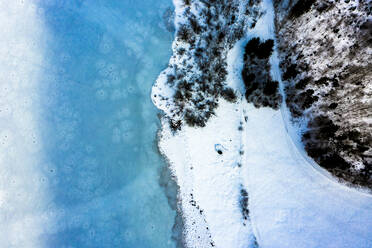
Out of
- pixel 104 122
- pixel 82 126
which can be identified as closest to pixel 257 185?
pixel 104 122

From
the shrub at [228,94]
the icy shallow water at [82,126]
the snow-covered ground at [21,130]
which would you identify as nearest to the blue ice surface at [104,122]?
the icy shallow water at [82,126]

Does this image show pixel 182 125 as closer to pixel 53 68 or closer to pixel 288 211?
pixel 288 211

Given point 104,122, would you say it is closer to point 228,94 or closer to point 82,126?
point 82,126

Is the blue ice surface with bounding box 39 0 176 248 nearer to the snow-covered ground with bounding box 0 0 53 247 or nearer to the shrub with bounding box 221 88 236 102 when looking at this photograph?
the snow-covered ground with bounding box 0 0 53 247

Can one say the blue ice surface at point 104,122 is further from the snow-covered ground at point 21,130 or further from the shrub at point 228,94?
the shrub at point 228,94

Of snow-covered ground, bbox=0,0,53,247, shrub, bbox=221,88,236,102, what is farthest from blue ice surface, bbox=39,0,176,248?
shrub, bbox=221,88,236,102

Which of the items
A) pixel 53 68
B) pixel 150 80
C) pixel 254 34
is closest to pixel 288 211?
pixel 254 34
